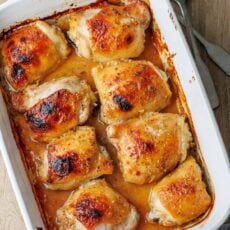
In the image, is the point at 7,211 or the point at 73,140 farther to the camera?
the point at 7,211

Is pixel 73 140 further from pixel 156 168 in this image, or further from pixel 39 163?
pixel 156 168

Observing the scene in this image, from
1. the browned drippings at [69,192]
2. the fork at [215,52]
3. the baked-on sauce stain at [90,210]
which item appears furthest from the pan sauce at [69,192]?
the fork at [215,52]

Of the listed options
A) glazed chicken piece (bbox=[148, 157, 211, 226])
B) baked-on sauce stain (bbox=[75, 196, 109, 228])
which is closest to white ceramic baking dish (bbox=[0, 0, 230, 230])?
glazed chicken piece (bbox=[148, 157, 211, 226])

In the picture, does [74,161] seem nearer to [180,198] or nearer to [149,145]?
[149,145]

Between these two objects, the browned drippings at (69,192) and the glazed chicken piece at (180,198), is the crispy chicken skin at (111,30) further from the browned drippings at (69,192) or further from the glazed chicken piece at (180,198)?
the glazed chicken piece at (180,198)

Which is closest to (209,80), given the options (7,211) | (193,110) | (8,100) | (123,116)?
(193,110)

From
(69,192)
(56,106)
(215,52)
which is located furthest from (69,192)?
(215,52)
